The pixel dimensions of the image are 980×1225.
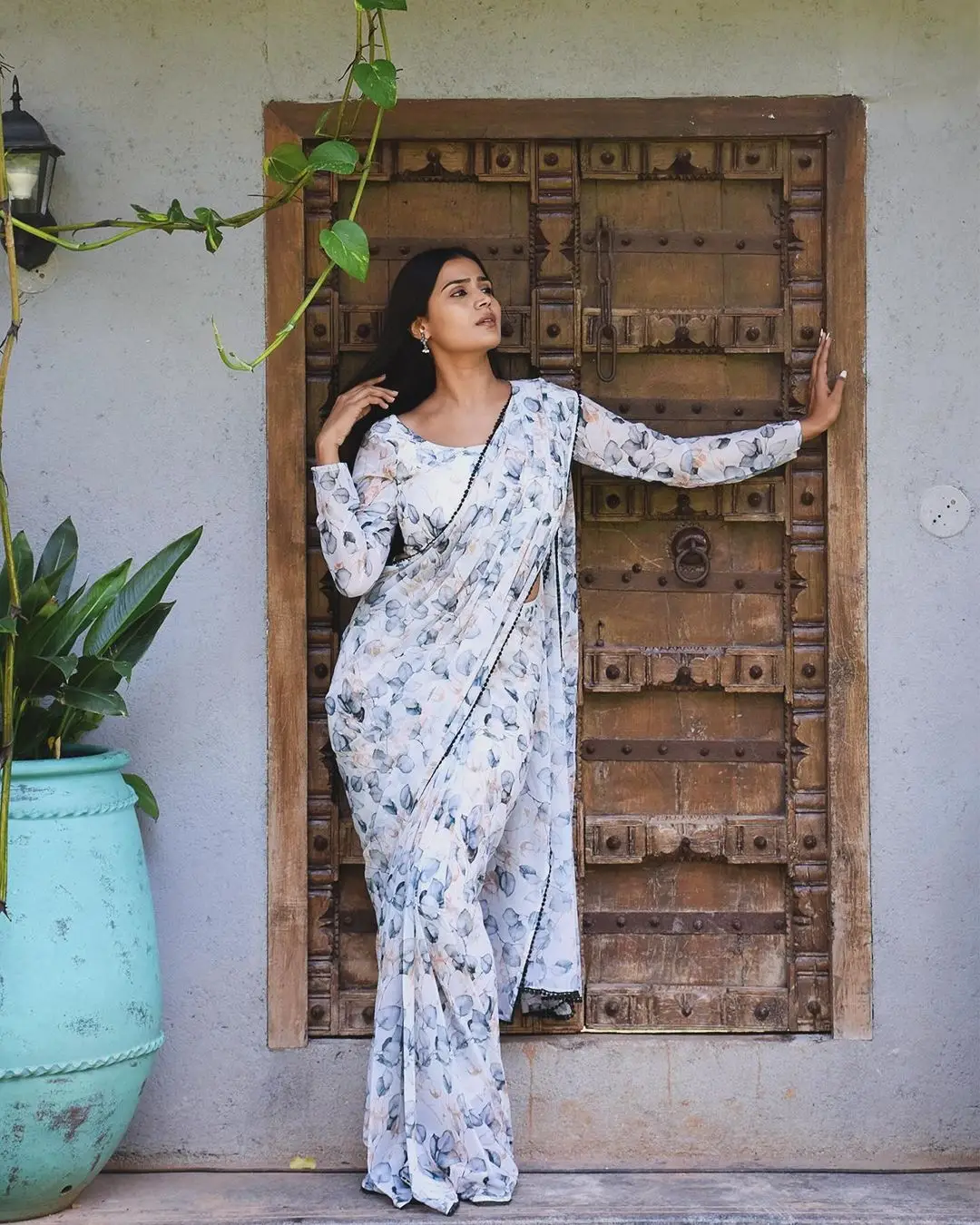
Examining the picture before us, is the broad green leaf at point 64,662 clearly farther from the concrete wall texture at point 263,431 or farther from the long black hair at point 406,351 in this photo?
the long black hair at point 406,351

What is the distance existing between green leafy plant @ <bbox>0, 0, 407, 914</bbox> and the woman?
1.18ft

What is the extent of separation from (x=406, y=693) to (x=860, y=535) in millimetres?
1134

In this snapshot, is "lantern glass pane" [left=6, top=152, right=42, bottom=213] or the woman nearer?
the woman

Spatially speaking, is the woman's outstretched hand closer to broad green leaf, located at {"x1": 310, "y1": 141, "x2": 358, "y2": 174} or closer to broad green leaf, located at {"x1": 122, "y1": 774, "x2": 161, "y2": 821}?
broad green leaf, located at {"x1": 310, "y1": 141, "x2": 358, "y2": 174}

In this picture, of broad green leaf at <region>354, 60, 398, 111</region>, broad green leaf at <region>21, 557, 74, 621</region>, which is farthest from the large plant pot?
broad green leaf at <region>354, 60, 398, 111</region>

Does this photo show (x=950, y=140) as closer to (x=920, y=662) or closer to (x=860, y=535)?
(x=860, y=535)

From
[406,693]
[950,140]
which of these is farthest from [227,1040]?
[950,140]

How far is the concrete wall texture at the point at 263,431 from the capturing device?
3.60m

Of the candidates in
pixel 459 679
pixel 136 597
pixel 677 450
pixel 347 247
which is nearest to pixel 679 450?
pixel 677 450

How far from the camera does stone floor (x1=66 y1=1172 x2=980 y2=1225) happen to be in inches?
125

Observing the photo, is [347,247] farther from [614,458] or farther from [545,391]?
[614,458]

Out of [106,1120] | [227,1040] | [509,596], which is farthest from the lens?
[227,1040]

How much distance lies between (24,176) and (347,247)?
2.73 feet

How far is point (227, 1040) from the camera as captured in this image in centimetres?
358
